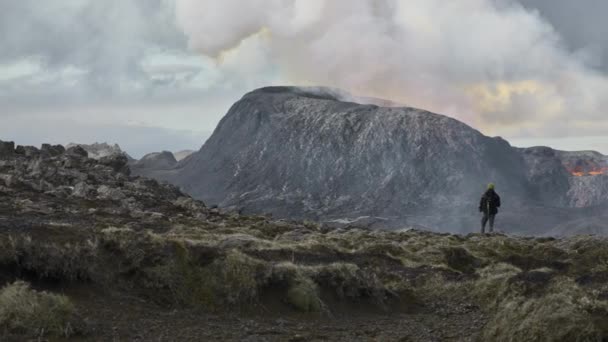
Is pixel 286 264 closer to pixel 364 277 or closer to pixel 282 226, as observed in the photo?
pixel 364 277

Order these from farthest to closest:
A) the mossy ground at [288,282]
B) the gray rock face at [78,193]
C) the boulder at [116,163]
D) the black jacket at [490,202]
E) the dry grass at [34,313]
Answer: the boulder at [116,163]
the black jacket at [490,202]
the gray rock face at [78,193]
the dry grass at [34,313]
the mossy ground at [288,282]

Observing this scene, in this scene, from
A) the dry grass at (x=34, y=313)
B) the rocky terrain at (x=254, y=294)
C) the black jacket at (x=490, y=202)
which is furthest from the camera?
the black jacket at (x=490, y=202)

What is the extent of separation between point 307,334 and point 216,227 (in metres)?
20.4

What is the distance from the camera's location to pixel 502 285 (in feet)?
65.5

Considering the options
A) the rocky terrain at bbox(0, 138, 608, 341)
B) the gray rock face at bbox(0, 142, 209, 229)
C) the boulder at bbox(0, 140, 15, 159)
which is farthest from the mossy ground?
the boulder at bbox(0, 140, 15, 159)

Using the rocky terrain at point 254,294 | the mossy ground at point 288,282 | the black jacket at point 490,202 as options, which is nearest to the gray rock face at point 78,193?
the mossy ground at point 288,282

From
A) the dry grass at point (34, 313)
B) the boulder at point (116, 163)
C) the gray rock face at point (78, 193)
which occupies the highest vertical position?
the boulder at point (116, 163)

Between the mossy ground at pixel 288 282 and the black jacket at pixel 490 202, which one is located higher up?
the black jacket at pixel 490 202

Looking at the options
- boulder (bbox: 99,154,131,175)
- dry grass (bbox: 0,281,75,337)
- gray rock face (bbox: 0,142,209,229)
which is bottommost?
dry grass (bbox: 0,281,75,337)

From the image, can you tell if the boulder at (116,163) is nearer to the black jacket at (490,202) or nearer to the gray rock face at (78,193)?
the gray rock face at (78,193)

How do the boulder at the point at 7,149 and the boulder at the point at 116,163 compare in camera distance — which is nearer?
the boulder at the point at 7,149

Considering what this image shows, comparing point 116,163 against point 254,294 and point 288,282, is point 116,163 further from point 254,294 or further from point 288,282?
point 254,294

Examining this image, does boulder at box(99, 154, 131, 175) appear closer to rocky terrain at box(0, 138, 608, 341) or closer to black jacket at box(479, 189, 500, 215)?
black jacket at box(479, 189, 500, 215)

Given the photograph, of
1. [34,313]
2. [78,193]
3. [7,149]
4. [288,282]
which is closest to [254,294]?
[288,282]
